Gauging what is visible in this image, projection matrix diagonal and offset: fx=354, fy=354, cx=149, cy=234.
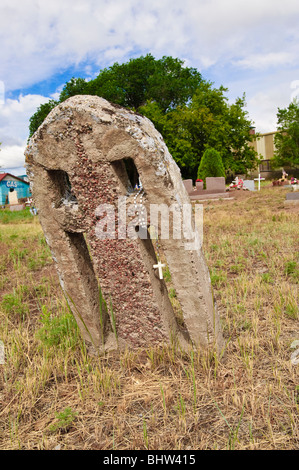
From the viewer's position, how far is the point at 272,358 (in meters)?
2.78

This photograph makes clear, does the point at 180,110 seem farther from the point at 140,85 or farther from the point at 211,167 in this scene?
the point at 211,167

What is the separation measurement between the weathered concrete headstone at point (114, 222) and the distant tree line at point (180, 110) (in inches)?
1102

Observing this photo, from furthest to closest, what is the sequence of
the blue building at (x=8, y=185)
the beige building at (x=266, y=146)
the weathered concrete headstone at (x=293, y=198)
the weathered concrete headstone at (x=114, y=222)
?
1. the beige building at (x=266, y=146)
2. the blue building at (x=8, y=185)
3. the weathered concrete headstone at (x=293, y=198)
4. the weathered concrete headstone at (x=114, y=222)

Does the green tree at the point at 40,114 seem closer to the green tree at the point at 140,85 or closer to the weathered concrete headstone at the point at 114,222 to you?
the green tree at the point at 140,85

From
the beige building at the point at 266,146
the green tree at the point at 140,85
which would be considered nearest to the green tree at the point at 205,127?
the green tree at the point at 140,85

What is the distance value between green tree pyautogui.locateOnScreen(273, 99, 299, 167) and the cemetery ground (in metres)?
33.2

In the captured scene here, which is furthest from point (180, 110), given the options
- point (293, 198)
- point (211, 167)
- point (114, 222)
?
point (114, 222)

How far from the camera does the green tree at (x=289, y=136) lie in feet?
110

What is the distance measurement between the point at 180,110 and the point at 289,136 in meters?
11.5

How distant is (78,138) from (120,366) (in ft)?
6.12

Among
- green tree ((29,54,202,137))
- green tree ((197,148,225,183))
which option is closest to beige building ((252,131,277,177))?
green tree ((29,54,202,137))

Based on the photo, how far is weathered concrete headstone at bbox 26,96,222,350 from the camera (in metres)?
2.62

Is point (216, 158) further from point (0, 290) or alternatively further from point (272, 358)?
point (272, 358)

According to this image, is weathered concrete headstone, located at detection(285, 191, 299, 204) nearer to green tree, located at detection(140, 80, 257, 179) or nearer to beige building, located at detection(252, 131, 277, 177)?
green tree, located at detection(140, 80, 257, 179)
